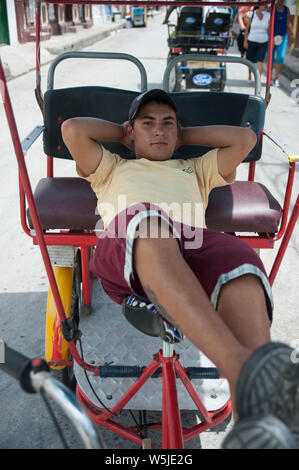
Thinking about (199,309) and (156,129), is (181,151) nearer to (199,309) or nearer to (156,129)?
(156,129)

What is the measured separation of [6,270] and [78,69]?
9.36m

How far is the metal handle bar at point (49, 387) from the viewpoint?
0.79 meters

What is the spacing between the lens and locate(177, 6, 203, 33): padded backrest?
29.3 ft

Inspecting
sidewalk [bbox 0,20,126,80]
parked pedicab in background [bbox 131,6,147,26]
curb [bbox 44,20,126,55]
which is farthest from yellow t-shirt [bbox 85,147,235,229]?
parked pedicab in background [bbox 131,6,147,26]

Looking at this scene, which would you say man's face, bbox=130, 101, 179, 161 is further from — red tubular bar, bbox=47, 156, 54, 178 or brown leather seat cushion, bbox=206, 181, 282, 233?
red tubular bar, bbox=47, 156, 54, 178

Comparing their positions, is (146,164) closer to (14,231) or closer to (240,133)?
(240,133)

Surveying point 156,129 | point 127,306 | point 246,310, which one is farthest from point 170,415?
point 156,129

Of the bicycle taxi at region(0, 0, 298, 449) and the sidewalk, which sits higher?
the sidewalk

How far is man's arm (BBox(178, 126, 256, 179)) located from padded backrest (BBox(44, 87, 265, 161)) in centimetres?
49

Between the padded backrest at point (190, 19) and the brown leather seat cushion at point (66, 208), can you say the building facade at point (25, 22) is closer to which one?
the padded backrest at point (190, 19)

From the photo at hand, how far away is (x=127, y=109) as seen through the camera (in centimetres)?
260

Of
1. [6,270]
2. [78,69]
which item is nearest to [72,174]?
[6,270]

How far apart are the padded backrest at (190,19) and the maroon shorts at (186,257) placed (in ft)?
27.4

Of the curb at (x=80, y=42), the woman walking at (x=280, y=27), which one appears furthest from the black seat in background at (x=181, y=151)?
the curb at (x=80, y=42)
